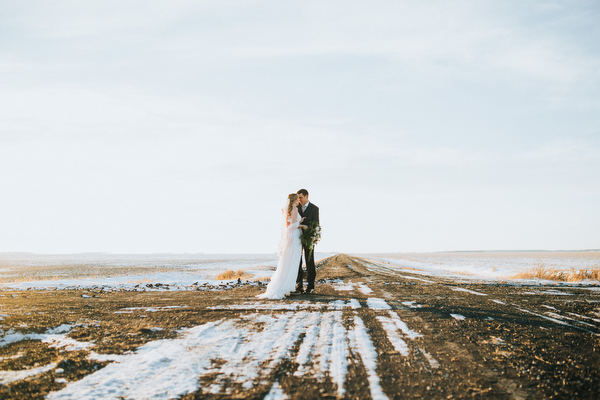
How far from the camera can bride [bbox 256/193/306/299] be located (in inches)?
326

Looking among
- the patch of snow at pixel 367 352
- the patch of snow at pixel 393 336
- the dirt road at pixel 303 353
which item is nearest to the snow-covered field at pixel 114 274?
the dirt road at pixel 303 353

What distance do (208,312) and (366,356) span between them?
3.23 m

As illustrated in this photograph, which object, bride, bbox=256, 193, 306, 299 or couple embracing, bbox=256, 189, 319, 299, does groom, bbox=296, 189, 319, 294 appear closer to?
couple embracing, bbox=256, 189, 319, 299

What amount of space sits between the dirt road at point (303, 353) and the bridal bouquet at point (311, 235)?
10.0 feet

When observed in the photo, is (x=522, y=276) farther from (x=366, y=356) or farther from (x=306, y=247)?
(x=366, y=356)

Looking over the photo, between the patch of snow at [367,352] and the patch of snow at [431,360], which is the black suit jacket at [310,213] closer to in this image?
the patch of snow at [367,352]

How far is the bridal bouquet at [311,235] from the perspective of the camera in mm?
8953

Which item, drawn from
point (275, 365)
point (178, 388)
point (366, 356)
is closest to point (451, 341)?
point (366, 356)

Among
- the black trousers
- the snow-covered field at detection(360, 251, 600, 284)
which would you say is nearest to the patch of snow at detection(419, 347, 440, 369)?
the black trousers

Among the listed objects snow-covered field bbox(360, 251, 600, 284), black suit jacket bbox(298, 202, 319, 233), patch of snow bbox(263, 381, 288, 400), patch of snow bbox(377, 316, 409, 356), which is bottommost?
snow-covered field bbox(360, 251, 600, 284)

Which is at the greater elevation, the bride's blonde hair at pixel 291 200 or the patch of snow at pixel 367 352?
the bride's blonde hair at pixel 291 200

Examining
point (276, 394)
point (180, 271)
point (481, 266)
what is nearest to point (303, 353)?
point (276, 394)

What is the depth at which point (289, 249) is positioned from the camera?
8695 millimetres

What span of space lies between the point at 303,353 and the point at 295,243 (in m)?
5.33
